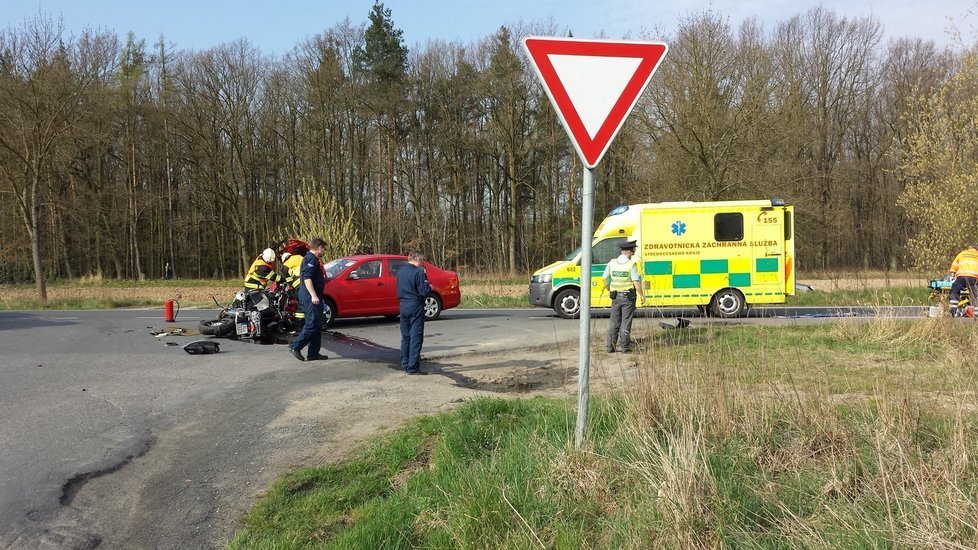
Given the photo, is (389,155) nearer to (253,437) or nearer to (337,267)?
(337,267)

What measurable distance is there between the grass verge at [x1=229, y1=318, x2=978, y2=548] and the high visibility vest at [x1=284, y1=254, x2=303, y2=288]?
7480 mm

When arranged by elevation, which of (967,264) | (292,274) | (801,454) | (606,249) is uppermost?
(606,249)

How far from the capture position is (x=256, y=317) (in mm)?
11812

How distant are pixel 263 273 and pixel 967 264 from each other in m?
13.1

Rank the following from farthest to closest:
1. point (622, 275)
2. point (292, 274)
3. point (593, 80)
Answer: point (292, 274)
point (622, 275)
point (593, 80)

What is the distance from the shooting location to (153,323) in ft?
51.0

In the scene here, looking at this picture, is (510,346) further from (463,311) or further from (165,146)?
(165,146)

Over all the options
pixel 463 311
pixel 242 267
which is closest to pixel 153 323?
pixel 463 311

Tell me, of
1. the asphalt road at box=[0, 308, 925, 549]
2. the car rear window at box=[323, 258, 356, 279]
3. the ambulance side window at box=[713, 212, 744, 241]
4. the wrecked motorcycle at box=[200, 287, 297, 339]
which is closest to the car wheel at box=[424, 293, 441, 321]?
the asphalt road at box=[0, 308, 925, 549]

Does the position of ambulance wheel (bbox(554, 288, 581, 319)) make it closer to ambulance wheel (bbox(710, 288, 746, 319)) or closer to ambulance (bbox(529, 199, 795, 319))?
ambulance (bbox(529, 199, 795, 319))

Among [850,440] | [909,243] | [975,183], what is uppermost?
[975,183]

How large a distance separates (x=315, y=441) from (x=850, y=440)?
402 centimetres

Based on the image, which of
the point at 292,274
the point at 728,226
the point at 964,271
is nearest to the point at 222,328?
the point at 292,274

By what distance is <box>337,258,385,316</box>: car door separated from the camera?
46.7ft
